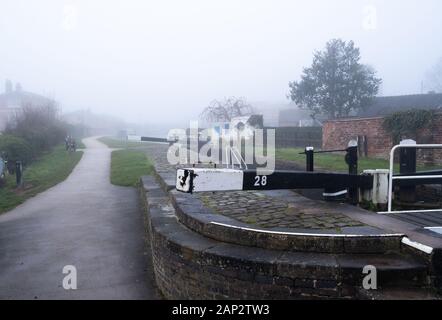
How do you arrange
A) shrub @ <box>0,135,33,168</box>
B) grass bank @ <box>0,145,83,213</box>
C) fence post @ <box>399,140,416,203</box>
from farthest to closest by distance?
shrub @ <box>0,135,33,168</box> → grass bank @ <box>0,145,83,213</box> → fence post @ <box>399,140,416,203</box>

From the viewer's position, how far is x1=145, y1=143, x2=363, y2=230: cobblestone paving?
13.6 feet

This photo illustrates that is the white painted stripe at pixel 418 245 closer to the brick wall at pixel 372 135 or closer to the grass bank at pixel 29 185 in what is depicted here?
the grass bank at pixel 29 185

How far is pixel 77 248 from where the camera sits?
6480 mm

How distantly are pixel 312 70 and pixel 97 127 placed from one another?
260ft

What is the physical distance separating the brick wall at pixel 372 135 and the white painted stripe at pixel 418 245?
10.2 metres

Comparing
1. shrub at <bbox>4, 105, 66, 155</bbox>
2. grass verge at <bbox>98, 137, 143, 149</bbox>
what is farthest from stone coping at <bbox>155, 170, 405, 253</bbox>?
grass verge at <bbox>98, 137, 143, 149</bbox>

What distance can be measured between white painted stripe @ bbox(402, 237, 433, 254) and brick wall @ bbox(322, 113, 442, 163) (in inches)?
402

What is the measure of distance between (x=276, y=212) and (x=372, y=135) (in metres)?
12.5

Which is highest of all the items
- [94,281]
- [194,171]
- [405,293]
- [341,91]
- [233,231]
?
[341,91]

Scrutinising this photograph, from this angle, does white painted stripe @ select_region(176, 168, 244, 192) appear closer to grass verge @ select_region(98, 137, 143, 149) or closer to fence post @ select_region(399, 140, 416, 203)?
fence post @ select_region(399, 140, 416, 203)

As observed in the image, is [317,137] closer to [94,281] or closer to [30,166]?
[30,166]

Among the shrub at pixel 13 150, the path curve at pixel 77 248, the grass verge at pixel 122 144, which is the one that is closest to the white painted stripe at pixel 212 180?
the path curve at pixel 77 248
